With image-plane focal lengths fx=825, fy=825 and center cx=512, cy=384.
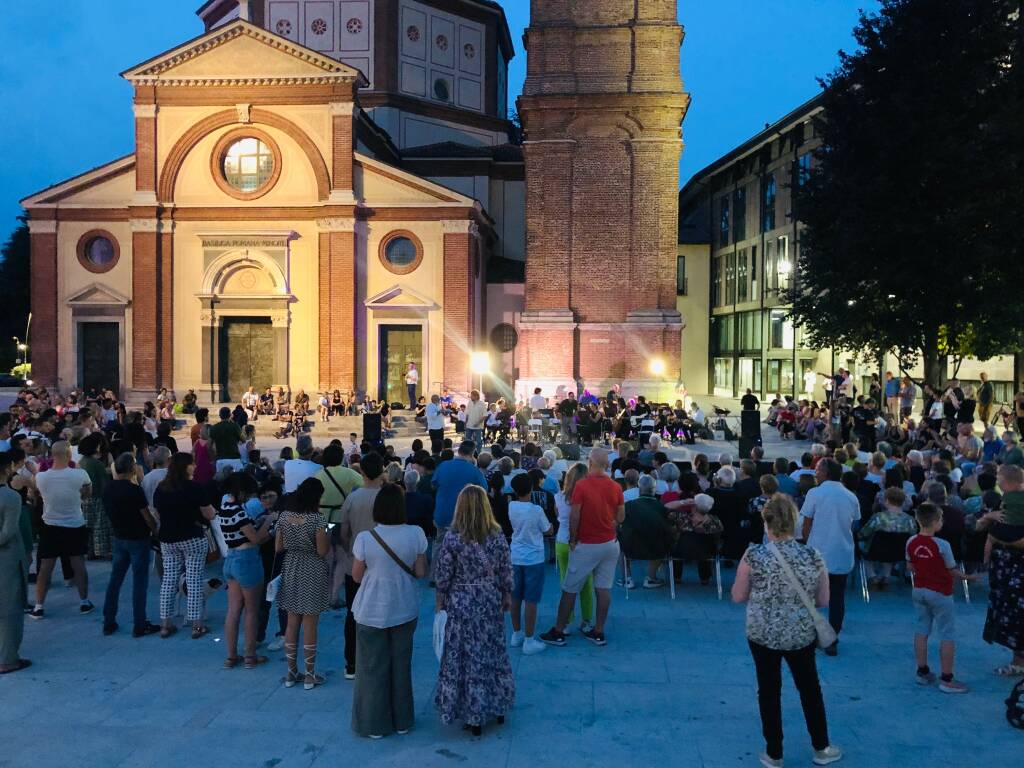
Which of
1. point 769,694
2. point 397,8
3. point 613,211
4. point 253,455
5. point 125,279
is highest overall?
point 397,8

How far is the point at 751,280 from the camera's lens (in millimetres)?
39031

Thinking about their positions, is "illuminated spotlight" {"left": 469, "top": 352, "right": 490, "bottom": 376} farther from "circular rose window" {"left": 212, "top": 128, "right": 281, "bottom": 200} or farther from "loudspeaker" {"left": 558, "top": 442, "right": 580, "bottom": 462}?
"loudspeaker" {"left": 558, "top": 442, "right": 580, "bottom": 462}

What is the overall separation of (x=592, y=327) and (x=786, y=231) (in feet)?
44.6

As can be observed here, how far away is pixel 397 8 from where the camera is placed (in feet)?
112

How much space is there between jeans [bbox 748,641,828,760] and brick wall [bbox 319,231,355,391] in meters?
24.4

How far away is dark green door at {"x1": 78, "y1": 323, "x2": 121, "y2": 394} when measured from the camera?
29.2 metres

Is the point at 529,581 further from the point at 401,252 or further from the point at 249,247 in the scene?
the point at 249,247

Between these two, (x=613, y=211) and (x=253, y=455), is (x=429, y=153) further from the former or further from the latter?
(x=253, y=455)

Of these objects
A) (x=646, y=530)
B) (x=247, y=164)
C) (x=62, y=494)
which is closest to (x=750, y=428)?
(x=646, y=530)

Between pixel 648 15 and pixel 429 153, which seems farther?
pixel 429 153

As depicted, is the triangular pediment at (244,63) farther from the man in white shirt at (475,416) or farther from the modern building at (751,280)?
the modern building at (751,280)

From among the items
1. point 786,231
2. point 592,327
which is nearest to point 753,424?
point 592,327

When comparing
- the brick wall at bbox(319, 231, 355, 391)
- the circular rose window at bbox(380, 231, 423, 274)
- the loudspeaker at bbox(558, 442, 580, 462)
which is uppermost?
the circular rose window at bbox(380, 231, 423, 274)

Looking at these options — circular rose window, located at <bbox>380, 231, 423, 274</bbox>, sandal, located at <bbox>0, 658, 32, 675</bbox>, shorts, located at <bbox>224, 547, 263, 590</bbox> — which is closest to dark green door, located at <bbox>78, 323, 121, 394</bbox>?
circular rose window, located at <bbox>380, 231, 423, 274</bbox>
